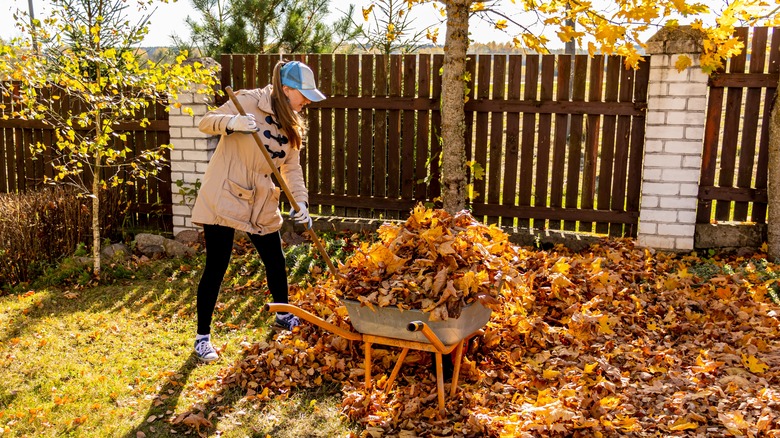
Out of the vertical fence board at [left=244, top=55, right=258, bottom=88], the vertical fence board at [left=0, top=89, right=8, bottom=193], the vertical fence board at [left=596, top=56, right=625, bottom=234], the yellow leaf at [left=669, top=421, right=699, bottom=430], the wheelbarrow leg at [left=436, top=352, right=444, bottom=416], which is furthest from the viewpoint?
the vertical fence board at [left=0, top=89, right=8, bottom=193]

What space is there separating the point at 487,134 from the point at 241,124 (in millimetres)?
3453

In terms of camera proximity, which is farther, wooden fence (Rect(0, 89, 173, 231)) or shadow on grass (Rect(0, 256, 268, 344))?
wooden fence (Rect(0, 89, 173, 231))

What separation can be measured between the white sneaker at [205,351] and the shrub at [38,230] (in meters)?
2.91

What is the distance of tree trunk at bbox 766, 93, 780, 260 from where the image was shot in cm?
635

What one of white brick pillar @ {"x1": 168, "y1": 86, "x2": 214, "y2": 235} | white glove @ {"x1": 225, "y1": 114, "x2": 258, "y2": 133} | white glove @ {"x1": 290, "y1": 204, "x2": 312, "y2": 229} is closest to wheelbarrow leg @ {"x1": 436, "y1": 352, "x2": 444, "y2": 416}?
white glove @ {"x1": 290, "y1": 204, "x2": 312, "y2": 229}

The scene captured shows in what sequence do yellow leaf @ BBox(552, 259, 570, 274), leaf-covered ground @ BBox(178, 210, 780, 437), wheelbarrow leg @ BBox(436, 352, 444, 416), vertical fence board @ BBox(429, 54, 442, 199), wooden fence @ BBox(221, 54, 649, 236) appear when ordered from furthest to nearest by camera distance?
vertical fence board @ BBox(429, 54, 442, 199)
wooden fence @ BBox(221, 54, 649, 236)
yellow leaf @ BBox(552, 259, 570, 274)
wheelbarrow leg @ BBox(436, 352, 444, 416)
leaf-covered ground @ BBox(178, 210, 780, 437)

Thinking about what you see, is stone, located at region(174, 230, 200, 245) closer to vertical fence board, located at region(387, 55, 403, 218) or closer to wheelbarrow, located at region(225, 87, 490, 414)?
vertical fence board, located at region(387, 55, 403, 218)

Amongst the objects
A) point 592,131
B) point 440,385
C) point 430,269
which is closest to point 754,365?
point 440,385

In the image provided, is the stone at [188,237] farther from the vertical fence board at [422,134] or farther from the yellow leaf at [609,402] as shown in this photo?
the yellow leaf at [609,402]

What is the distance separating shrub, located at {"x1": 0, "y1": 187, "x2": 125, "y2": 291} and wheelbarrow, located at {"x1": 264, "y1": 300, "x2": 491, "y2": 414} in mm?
4048

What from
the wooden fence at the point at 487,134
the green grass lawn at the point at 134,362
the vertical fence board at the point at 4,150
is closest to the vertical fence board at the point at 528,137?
the wooden fence at the point at 487,134

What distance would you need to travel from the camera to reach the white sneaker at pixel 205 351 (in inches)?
181

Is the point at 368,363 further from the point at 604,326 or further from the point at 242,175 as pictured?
the point at 604,326

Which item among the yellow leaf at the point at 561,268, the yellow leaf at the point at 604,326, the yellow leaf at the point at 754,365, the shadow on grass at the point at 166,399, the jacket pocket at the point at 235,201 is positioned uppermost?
the jacket pocket at the point at 235,201
